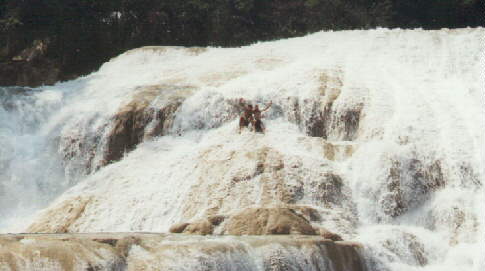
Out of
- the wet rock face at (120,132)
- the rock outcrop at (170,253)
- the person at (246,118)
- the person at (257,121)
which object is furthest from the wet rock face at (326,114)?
the rock outcrop at (170,253)

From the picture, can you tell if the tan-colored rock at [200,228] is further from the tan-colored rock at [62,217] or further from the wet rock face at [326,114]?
the wet rock face at [326,114]

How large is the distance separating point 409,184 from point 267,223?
4.03m

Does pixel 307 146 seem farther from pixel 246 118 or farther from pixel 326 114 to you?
pixel 246 118

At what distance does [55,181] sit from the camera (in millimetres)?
21391

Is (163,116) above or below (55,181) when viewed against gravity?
above

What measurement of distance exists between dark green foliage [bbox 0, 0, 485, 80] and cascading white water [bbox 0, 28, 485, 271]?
9924 mm

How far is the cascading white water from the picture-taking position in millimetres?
16484

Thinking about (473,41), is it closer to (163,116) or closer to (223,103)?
(223,103)

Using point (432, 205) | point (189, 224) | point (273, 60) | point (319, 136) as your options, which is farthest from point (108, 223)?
point (273, 60)

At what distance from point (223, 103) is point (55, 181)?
4691 millimetres

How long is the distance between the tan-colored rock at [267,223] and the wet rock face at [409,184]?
2877 millimetres

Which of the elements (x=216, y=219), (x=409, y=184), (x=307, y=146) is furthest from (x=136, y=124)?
(x=409, y=184)

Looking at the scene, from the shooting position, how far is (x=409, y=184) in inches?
667

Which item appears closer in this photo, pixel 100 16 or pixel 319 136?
pixel 319 136
